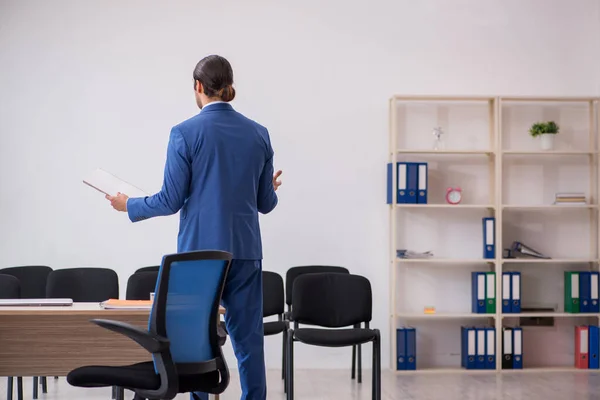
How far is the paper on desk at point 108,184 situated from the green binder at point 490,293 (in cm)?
389

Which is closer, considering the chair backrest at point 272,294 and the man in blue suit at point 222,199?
the man in blue suit at point 222,199

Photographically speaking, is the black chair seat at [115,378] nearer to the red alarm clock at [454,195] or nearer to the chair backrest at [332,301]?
the chair backrest at [332,301]

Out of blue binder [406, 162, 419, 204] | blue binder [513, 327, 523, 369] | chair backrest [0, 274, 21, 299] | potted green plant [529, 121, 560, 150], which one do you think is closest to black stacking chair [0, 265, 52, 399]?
chair backrest [0, 274, 21, 299]

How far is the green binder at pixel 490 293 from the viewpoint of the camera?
21.3ft

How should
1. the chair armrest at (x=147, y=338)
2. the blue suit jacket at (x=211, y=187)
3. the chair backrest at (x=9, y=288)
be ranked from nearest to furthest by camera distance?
the chair armrest at (x=147, y=338), the blue suit jacket at (x=211, y=187), the chair backrest at (x=9, y=288)

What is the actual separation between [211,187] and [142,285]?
1.54 m

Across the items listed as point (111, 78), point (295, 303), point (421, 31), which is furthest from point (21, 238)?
point (421, 31)

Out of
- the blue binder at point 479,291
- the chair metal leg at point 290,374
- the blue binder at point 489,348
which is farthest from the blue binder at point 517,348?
the chair metal leg at point 290,374

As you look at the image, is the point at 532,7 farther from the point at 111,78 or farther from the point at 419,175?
the point at 111,78

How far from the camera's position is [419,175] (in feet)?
21.2

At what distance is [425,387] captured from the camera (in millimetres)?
5773

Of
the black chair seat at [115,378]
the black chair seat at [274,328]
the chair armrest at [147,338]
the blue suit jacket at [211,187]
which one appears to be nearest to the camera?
the chair armrest at [147,338]

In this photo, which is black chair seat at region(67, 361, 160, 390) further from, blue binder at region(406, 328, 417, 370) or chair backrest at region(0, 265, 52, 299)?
blue binder at region(406, 328, 417, 370)

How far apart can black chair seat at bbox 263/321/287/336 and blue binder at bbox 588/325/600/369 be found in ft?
9.00
